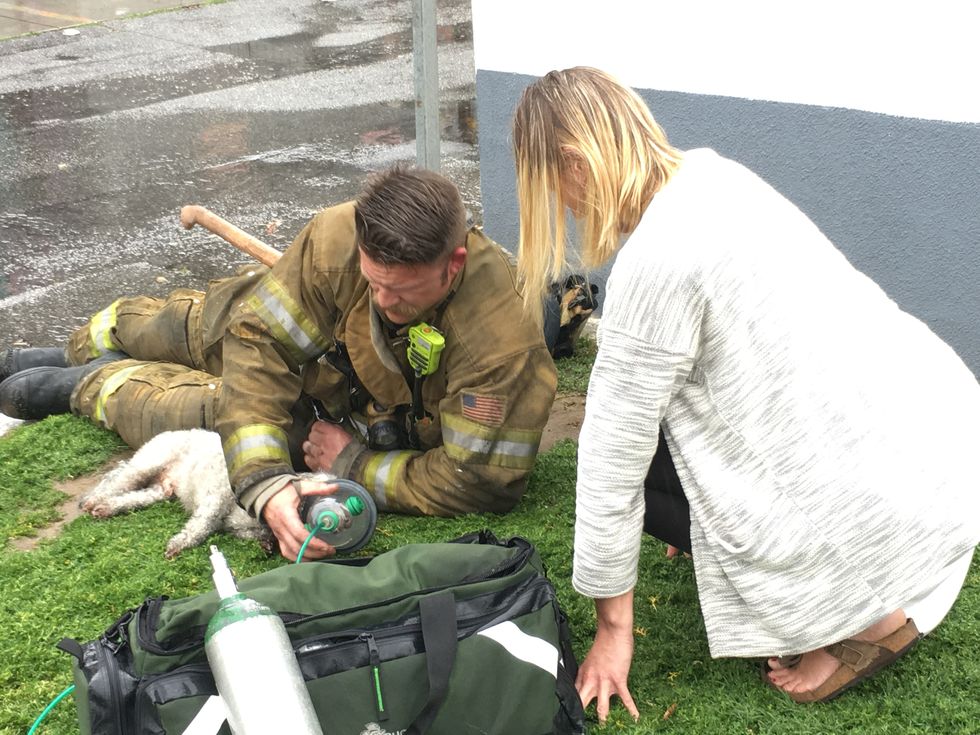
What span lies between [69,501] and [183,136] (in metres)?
5.64

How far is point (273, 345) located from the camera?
361 cm

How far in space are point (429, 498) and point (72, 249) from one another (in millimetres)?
4039

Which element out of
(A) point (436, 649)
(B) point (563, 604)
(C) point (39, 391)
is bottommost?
(C) point (39, 391)

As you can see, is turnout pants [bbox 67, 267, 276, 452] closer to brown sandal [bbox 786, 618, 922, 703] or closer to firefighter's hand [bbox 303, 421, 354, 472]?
firefighter's hand [bbox 303, 421, 354, 472]

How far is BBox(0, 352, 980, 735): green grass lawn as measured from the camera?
8.93 feet

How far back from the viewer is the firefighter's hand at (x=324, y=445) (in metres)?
3.77

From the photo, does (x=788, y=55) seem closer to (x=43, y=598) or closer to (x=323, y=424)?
(x=323, y=424)

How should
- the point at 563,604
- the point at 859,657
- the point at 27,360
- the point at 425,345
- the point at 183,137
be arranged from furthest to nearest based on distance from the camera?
the point at 183,137
the point at 27,360
the point at 425,345
the point at 563,604
the point at 859,657

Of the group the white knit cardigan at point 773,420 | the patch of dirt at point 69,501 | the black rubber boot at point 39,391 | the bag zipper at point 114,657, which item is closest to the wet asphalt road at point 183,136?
the black rubber boot at point 39,391

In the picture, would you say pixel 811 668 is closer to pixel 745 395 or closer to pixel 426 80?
pixel 745 395

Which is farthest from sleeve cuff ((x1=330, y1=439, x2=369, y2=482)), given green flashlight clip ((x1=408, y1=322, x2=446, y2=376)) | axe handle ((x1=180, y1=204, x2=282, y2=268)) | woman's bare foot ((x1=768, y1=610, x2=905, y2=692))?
woman's bare foot ((x1=768, y1=610, x2=905, y2=692))

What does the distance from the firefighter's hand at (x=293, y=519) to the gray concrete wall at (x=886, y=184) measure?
2.41m

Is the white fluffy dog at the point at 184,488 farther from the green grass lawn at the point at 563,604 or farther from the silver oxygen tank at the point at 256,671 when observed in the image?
the silver oxygen tank at the point at 256,671

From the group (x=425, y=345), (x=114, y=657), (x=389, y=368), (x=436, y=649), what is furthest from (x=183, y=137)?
(x=436, y=649)
